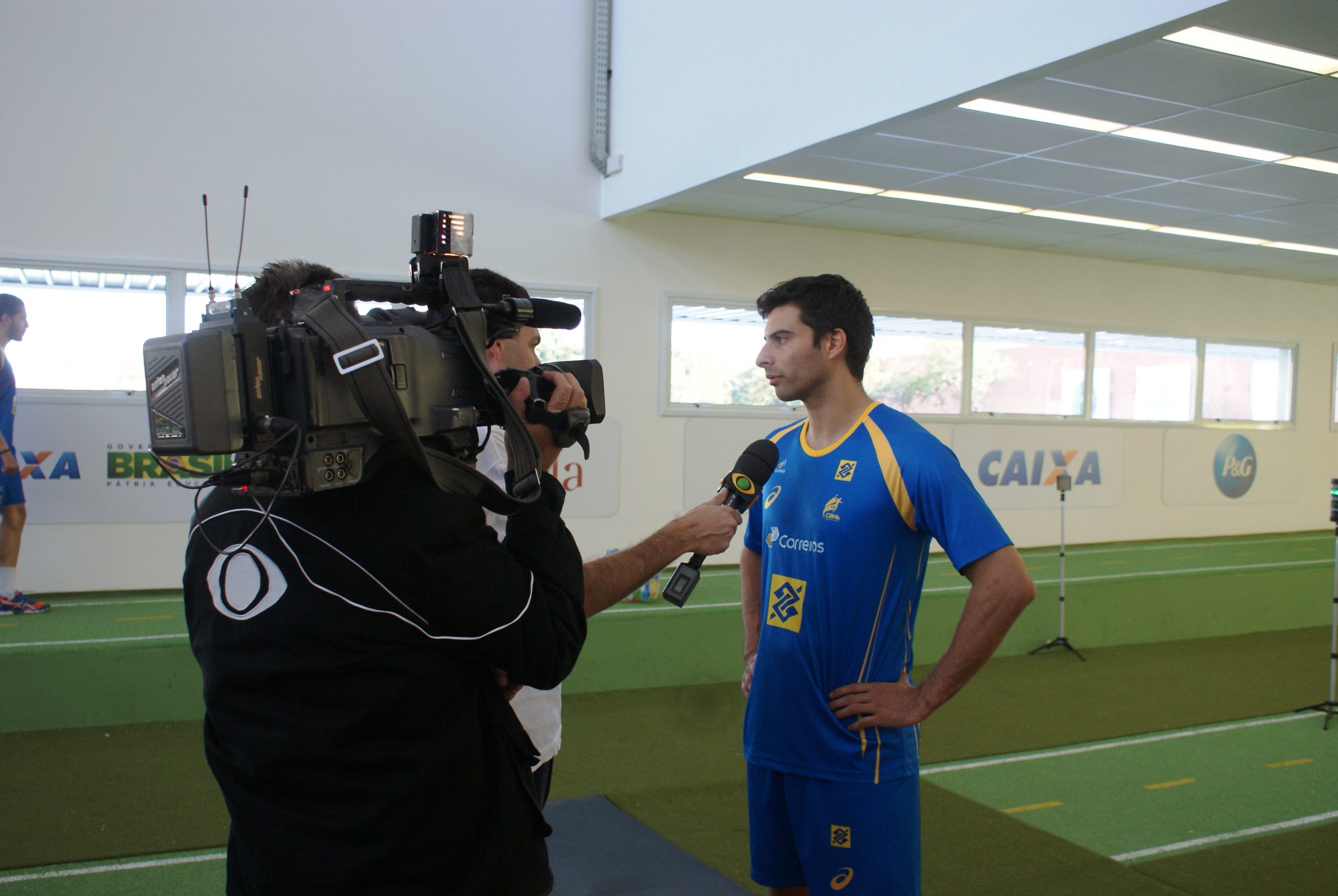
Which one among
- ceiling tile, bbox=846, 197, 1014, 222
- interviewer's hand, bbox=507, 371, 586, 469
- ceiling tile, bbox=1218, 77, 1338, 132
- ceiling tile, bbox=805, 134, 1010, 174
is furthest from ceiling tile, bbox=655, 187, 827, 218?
interviewer's hand, bbox=507, 371, 586, 469

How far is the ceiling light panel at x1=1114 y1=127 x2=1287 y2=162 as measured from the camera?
4703mm

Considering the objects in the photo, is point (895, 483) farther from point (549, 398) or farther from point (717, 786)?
point (717, 786)

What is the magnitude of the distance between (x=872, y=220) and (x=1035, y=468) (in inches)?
106

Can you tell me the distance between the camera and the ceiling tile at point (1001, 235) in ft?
23.0

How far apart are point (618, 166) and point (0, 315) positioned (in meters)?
3.55

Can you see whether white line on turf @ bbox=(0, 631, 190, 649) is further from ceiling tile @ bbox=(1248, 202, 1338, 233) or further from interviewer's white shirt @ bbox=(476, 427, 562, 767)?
ceiling tile @ bbox=(1248, 202, 1338, 233)

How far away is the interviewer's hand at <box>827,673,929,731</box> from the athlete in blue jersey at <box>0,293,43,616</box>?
4.56 m

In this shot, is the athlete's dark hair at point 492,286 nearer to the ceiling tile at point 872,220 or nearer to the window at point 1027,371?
the ceiling tile at point 872,220

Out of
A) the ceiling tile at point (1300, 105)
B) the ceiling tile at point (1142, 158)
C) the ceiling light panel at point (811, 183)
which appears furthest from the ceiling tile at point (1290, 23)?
the ceiling light panel at point (811, 183)

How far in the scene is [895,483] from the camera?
71.1 inches

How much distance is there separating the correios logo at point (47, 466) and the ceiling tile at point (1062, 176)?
533cm

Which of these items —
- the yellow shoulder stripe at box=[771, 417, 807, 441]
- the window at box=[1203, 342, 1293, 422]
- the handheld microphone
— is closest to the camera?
the handheld microphone

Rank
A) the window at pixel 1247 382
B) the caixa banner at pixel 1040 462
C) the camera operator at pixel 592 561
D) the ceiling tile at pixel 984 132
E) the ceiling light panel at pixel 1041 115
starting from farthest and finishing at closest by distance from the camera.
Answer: the window at pixel 1247 382 < the caixa banner at pixel 1040 462 < the ceiling tile at pixel 984 132 < the ceiling light panel at pixel 1041 115 < the camera operator at pixel 592 561

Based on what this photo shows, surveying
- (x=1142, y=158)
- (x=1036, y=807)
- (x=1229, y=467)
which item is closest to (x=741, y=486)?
(x=1036, y=807)
